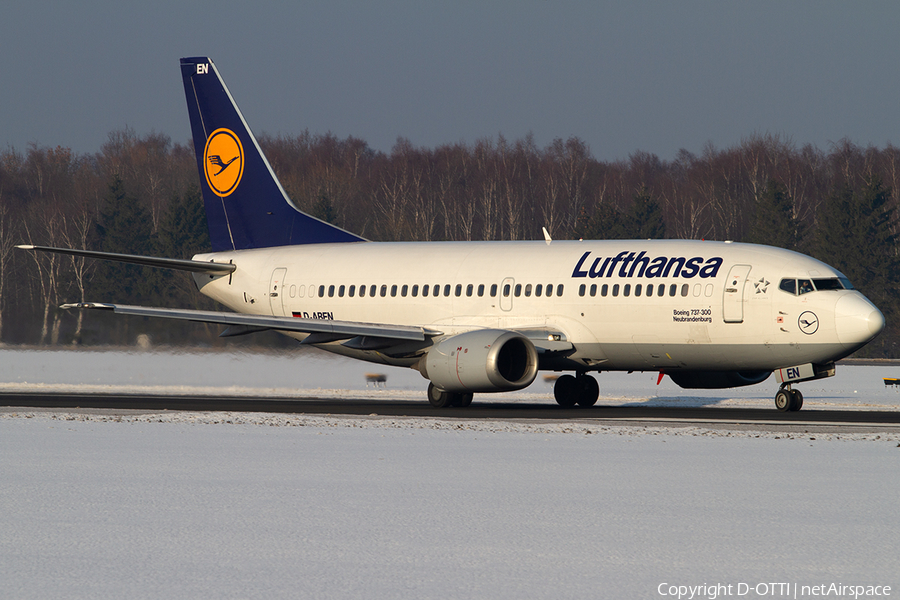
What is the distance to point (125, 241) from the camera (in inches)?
2943

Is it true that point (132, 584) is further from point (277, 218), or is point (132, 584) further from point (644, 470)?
point (277, 218)

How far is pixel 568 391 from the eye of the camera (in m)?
24.2

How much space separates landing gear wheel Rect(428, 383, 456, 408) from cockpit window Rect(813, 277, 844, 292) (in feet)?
25.9

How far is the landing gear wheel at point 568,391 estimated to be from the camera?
79.3 ft

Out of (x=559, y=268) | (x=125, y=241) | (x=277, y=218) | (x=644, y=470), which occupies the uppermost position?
(x=125, y=241)

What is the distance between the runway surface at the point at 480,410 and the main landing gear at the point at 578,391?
1.25ft

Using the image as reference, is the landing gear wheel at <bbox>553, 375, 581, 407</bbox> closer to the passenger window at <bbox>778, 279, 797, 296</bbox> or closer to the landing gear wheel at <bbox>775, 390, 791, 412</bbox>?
the landing gear wheel at <bbox>775, 390, 791, 412</bbox>

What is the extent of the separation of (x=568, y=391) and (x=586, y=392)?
1.37 feet

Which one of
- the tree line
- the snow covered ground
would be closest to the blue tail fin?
the snow covered ground

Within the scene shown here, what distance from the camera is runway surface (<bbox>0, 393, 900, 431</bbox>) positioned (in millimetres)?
18656

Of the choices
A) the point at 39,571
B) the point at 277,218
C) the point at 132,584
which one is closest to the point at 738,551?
the point at 132,584

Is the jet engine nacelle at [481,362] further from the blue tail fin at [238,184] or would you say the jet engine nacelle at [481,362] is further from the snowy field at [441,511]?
the blue tail fin at [238,184]

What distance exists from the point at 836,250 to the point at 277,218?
4346 cm

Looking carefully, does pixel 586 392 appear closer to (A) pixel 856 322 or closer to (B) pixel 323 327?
(B) pixel 323 327
